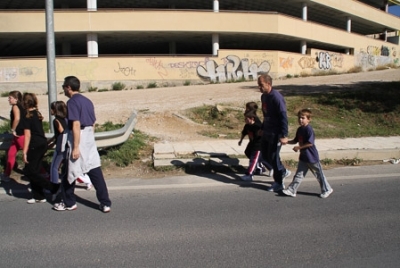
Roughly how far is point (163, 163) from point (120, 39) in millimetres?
21835

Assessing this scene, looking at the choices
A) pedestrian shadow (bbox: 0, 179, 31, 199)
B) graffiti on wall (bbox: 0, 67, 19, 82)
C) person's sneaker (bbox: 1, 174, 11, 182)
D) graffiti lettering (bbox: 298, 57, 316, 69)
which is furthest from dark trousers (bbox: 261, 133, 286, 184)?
graffiti lettering (bbox: 298, 57, 316, 69)

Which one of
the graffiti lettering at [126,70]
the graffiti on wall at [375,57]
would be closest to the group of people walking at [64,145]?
the graffiti lettering at [126,70]

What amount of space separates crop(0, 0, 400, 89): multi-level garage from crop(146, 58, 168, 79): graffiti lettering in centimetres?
6

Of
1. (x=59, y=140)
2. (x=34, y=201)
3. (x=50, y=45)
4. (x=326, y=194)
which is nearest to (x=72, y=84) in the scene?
(x=59, y=140)

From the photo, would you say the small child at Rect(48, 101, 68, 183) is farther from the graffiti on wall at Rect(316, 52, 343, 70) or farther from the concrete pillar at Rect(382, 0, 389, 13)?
the concrete pillar at Rect(382, 0, 389, 13)

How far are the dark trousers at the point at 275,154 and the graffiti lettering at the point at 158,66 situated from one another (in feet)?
60.8

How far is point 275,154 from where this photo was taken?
17.1 ft

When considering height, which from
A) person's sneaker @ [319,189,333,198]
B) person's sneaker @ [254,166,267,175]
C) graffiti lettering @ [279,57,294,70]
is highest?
graffiti lettering @ [279,57,294,70]

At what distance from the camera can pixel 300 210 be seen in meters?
4.56

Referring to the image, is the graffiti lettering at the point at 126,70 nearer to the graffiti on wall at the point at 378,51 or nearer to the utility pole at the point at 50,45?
the utility pole at the point at 50,45

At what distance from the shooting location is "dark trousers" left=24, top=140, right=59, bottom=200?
15.9 feet

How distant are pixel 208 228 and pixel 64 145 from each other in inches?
86.1

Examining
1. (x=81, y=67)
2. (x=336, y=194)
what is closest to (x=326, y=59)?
(x=81, y=67)

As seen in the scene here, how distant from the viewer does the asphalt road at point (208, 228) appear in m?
3.30
